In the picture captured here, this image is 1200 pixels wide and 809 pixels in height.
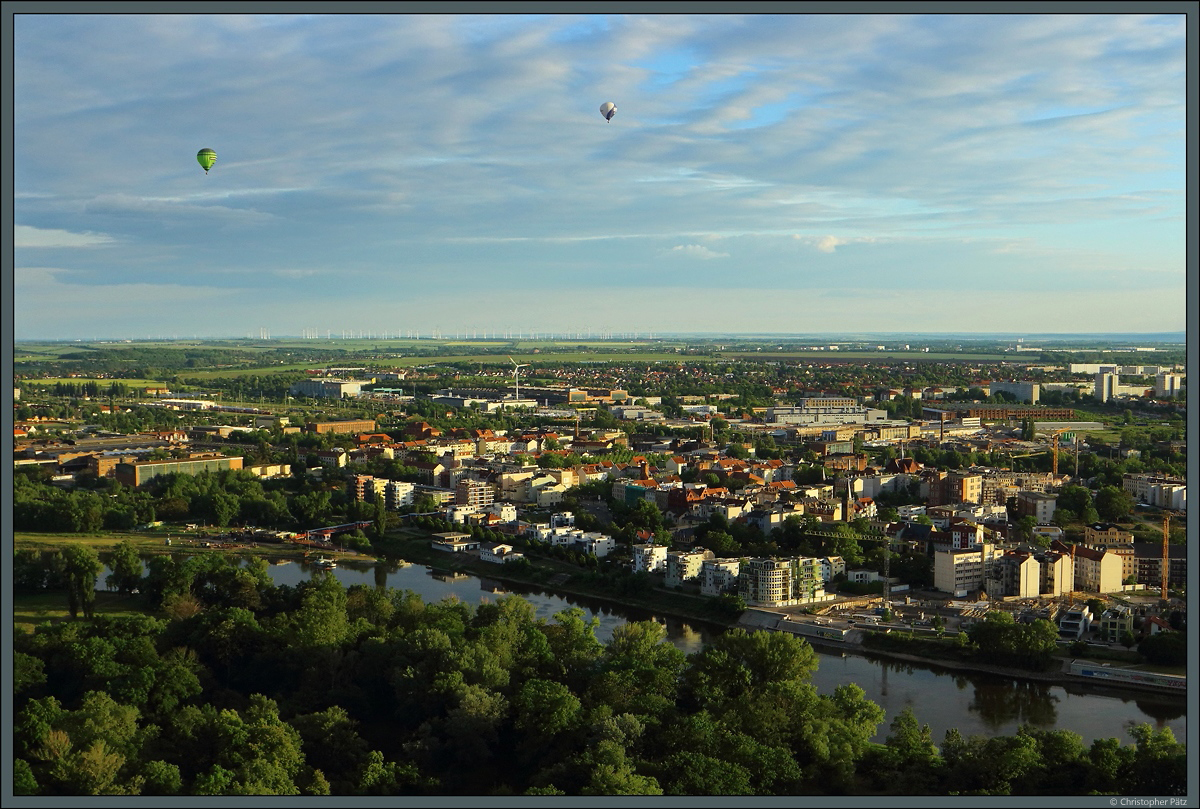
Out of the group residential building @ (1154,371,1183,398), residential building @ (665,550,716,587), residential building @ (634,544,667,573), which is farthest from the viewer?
residential building @ (1154,371,1183,398)

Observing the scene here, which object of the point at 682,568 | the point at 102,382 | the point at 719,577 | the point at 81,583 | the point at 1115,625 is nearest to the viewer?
the point at 1115,625

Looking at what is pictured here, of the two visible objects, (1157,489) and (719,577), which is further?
(1157,489)

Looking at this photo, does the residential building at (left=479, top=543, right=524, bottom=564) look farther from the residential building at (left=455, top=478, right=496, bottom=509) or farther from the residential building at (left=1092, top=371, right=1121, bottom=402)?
the residential building at (left=1092, top=371, right=1121, bottom=402)

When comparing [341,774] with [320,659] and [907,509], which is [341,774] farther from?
[907,509]

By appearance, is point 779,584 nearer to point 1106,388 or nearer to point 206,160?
point 206,160

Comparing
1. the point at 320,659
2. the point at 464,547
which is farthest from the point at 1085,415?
the point at 320,659

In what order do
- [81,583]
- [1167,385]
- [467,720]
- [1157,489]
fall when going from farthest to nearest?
[1167,385]
[1157,489]
[81,583]
[467,720]

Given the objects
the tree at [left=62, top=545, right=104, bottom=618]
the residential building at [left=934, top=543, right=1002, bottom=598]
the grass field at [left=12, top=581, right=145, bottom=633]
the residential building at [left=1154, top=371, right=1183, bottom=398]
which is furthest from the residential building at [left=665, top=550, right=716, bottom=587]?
the residential building at [left=1154, top=371, right=1183, bottom=398]

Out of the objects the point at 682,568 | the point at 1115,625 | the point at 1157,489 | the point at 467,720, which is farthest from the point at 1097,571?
the point at 467,720
